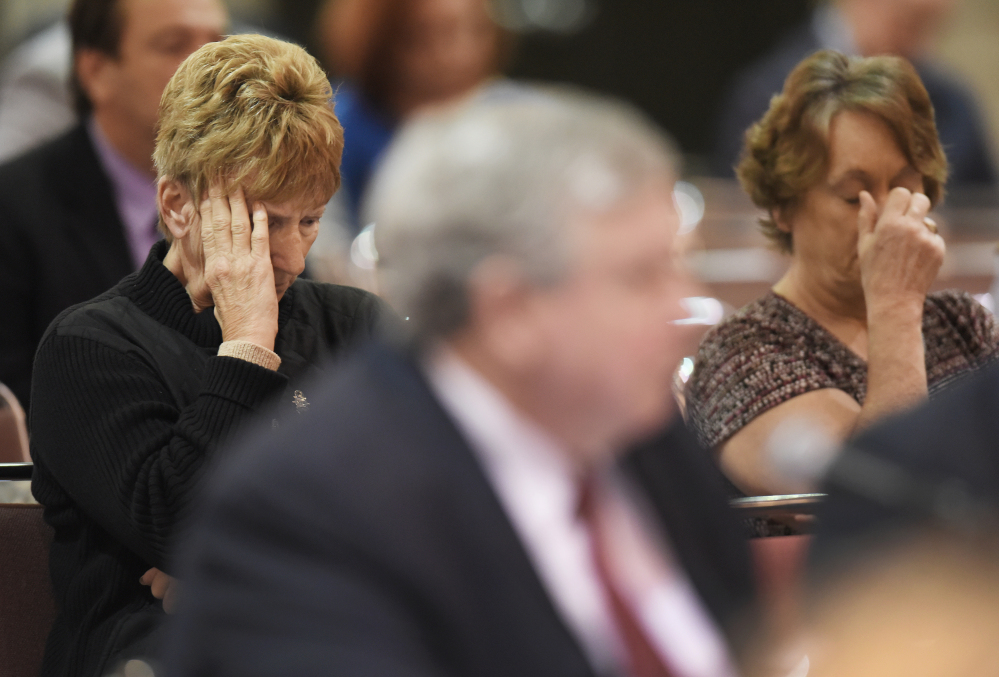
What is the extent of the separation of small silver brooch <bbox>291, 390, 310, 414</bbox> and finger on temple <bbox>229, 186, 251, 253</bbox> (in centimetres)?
21

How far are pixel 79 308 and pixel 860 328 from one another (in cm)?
125

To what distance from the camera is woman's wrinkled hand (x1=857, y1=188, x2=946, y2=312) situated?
1.88 metres

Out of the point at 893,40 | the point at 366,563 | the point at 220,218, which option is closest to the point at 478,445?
the point at 366,563

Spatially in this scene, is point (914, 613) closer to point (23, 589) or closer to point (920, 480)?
point (920, 480)

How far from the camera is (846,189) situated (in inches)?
76.7

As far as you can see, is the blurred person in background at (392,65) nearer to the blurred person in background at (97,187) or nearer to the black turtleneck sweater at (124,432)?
the blurred person in background at (97,187)

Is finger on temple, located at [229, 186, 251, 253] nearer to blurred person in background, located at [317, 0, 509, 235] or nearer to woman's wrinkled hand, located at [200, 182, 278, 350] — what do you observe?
woman's wrinkled hand, located at [200, 182, 278, 350]

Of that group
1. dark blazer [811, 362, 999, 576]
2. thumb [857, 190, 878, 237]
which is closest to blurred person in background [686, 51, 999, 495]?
thumb [857, 190, 878, 237]

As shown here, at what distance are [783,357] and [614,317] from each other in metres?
0.99

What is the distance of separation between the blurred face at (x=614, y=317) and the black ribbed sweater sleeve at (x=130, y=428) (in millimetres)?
622

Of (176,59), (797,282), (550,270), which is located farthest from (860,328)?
(176,59)

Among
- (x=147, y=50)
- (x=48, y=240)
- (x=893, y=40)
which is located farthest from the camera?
(x=893, y=40)

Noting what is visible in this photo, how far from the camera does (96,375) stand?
5.09 feet

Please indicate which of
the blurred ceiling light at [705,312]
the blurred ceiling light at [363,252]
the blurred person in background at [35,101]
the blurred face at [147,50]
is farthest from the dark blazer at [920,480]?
the blurred person in background at [35,101]
